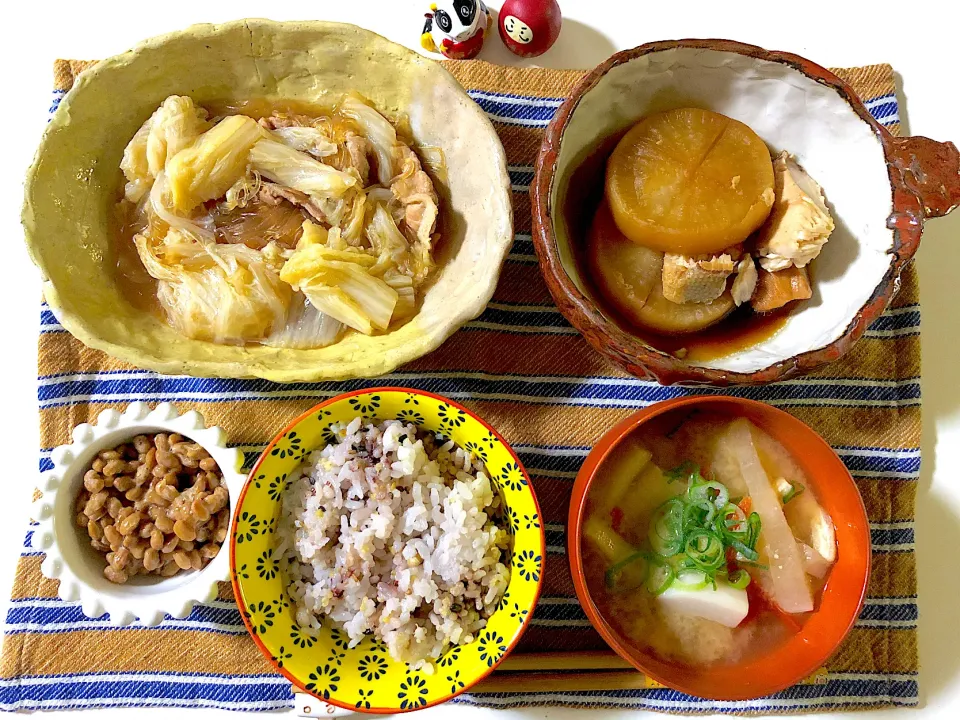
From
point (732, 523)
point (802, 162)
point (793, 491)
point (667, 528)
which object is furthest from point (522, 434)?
point (802, 162)

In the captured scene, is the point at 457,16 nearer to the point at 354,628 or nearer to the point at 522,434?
the point at 522,434

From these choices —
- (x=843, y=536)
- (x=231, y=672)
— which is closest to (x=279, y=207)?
(x=231, y=672)

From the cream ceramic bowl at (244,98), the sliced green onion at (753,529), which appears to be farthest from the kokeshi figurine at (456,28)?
the sliced green onion at (753,529)

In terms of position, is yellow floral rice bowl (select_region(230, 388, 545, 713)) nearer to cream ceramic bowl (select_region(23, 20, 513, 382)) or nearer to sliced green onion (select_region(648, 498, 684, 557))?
cream ceramic bowl (select_region(23, 20, 513, 382))

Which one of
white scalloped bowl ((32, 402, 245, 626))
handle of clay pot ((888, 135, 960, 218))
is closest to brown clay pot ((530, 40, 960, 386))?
handle of clay pot ((888, 135, 960, 218))

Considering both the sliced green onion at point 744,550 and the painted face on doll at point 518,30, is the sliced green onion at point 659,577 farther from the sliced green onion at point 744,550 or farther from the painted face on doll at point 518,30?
the painted face on doll at point 518,30

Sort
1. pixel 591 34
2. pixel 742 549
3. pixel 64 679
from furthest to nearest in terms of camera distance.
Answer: pixel 591 34
pixel 64 679
pixel 742 549

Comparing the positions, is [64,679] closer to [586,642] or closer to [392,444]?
[392,444]
